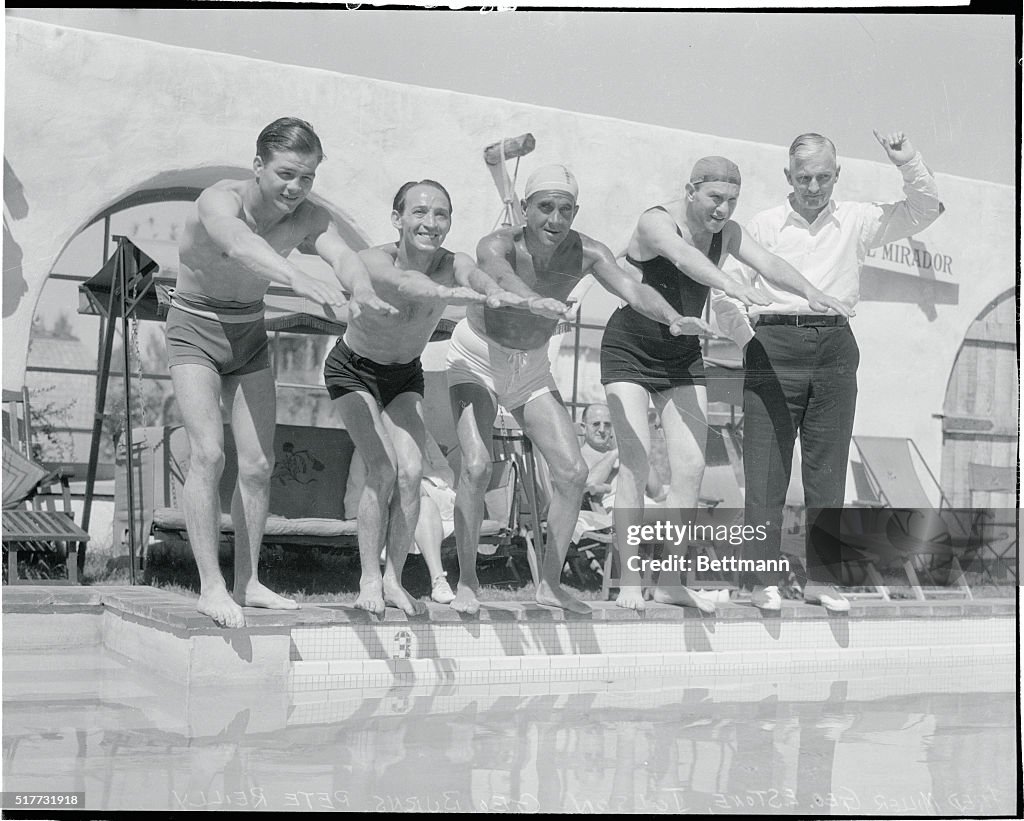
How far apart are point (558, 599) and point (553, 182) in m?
1.73

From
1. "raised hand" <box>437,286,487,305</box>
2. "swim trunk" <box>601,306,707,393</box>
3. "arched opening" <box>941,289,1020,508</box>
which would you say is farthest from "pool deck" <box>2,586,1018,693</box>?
"raised hand" <box>437,286,487,305</box>

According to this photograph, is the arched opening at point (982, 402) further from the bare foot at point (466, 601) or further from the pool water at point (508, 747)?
the bare foot at point (466, 601)

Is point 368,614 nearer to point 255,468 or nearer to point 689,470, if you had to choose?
point 255,468

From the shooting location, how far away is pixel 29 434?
5016 mm

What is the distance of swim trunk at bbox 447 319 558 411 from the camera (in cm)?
468

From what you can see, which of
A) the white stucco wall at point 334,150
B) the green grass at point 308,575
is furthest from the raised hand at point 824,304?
the green grass at point 308,575

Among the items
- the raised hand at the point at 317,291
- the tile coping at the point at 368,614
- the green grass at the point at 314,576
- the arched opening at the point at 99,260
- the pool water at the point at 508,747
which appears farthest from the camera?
the green grass at the point at 314,576

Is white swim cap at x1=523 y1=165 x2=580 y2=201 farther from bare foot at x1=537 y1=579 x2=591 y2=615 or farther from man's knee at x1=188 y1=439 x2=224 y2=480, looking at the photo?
man's knee at x1=188 y1=439 x2=224 y2=480

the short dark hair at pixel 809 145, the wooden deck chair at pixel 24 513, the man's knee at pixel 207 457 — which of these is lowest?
the wooden deck chair at pixel 24 513

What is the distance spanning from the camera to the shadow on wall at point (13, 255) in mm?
4828

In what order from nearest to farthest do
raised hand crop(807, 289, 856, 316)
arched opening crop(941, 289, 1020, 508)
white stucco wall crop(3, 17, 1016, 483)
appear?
white stucco wall crop(3, 17, 1016, 483)
raised hand crop(807, 289, 856, 316)
arched opening crop(941, 289, 1020, 508)

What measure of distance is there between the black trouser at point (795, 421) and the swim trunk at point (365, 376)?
5.56 feet

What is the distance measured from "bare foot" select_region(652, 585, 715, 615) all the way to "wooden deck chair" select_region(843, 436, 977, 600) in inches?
36.3

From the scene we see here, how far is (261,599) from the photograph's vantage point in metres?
4.22
